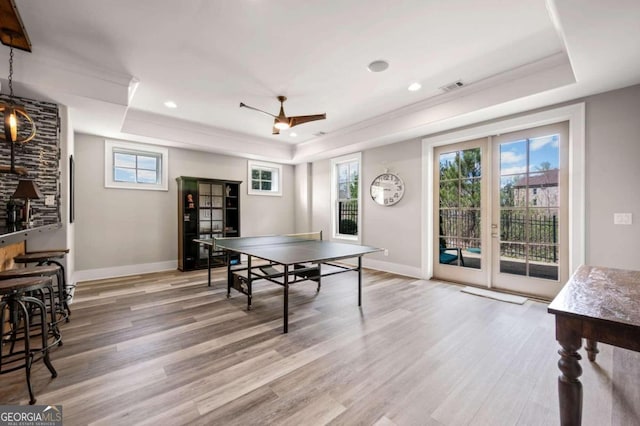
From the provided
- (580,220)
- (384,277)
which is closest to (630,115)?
(580,220)

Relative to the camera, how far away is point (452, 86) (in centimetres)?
364

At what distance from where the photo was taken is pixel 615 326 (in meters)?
1.14

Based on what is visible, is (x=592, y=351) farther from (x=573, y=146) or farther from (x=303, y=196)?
(x=303, y=196)

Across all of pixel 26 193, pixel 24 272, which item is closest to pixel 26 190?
pixel 26 193

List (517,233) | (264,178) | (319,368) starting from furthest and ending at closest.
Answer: (264,178) < (517,233) < (319,368)

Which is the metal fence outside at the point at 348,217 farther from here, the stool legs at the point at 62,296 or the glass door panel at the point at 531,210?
the stool legs at the point at 62,296

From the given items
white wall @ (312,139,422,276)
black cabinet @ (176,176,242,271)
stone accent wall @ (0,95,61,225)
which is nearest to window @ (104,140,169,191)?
black cabinet @ (176,176,242,271)

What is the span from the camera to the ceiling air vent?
3.55 metres

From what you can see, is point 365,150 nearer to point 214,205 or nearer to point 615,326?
point 214,205

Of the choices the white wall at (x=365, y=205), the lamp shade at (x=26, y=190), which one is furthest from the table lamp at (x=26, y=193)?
the white wall at (x=365, y=205)

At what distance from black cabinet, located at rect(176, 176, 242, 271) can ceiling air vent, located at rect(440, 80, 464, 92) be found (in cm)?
434

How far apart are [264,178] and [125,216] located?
3.09 meters

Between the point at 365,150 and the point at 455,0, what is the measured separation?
12.0ft

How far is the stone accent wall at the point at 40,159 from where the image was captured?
3.03 m
